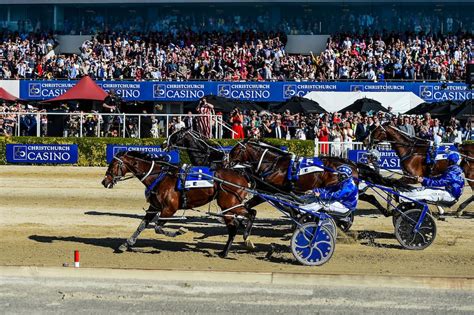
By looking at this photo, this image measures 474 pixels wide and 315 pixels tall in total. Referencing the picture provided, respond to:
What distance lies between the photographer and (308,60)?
36.4 metres

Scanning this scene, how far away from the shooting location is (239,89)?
33812mm

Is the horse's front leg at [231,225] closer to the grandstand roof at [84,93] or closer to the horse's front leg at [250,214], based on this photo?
the horse's front leg at [250,214]

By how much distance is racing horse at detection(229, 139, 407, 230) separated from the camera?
45.9 feet

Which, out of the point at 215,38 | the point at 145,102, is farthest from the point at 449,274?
the point at 215,38

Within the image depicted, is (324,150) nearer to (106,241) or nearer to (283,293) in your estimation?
(106,241)

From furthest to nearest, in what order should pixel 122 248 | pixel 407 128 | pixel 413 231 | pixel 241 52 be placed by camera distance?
1. pixel 241 52
2. pixel 407 128
3. pixel 413 231
4. pixel 122 248

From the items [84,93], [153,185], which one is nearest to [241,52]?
[84,93]

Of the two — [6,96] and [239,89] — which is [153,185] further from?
[239,89]

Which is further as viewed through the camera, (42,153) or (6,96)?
(6,96)

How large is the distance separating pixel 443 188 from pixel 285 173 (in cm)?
241

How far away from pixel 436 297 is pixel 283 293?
5.96 feet

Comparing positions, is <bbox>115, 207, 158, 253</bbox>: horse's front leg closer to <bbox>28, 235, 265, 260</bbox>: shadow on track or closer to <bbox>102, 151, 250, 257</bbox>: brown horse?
<bbox>102, 151, 250, 257</bbox>: brown horse

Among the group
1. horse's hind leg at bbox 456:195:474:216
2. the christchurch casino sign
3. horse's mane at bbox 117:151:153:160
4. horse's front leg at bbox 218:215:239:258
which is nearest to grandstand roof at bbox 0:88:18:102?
the christchurch casino sign

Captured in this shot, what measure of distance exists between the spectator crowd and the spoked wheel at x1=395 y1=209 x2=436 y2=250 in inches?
809
